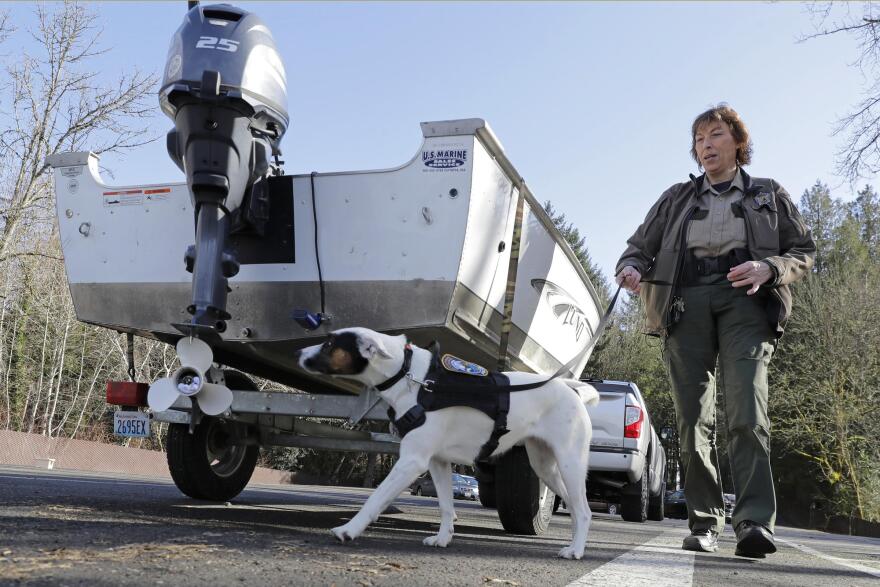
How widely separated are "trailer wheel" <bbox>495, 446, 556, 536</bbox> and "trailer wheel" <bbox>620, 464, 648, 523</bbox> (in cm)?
686

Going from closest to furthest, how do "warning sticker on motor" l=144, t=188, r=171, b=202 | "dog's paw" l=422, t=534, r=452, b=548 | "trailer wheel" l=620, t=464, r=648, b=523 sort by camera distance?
"dog's paw" l=422, t=534, r=452, b=548 → "warning sticker on motor" l=144, t=188, r=171, b=202 → "trailer wheel" l=620, t=464, r=648, b=523

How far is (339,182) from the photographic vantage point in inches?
Result: 187

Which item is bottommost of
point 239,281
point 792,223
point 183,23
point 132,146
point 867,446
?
point 867,446

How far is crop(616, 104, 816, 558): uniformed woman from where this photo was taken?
434 cm

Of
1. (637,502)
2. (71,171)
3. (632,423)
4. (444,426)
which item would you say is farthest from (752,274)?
(637,502)

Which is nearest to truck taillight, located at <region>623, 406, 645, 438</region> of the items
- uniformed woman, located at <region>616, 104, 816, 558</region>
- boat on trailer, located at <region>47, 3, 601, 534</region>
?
boat on trailer, located at <region>47, 3, 601, 534</region>

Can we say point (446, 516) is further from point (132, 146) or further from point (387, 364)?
point (132, 146)

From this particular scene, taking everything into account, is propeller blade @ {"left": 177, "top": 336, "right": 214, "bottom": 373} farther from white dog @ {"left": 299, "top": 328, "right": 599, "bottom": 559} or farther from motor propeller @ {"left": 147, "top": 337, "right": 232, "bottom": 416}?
white dog @ {"left": 299, "top": 328, "right": 599, "bottom": 559}

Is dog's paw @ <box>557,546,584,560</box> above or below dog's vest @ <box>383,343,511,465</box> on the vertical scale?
below

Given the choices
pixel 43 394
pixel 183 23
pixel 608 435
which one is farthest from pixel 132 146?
pixel 183 23

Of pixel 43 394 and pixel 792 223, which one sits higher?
pixel 792 223

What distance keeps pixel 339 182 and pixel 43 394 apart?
1263 inches

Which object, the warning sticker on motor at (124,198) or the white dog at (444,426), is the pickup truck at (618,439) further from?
the warning sticker on motor at (124,198)

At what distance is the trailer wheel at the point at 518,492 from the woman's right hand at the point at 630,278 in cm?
133
